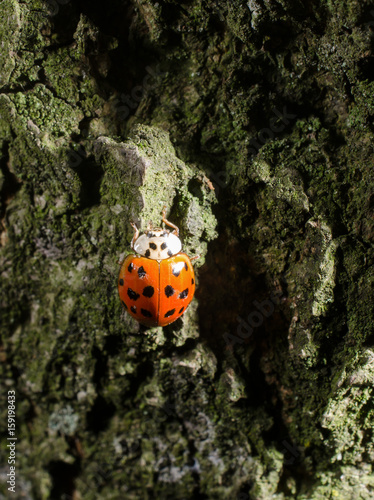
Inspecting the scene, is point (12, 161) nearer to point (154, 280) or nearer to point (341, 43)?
point (154, 280)

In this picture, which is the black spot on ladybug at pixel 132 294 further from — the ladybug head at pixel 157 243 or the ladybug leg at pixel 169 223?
the ladybug leg at pixel 169 223

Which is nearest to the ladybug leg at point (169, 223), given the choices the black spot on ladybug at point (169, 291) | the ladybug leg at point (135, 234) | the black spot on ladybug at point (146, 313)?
the ladybug leg at point (135, 234)

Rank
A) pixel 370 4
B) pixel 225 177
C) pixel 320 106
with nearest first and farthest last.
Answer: pixel 370 4 → pixel 320 106 → pixel 225 177

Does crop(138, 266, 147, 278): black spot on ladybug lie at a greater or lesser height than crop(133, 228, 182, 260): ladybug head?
lesser

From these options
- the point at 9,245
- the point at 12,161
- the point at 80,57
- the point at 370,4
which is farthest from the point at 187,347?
the point at 370,4

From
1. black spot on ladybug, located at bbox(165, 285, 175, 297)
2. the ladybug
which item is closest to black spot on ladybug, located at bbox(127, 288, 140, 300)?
the ladybug

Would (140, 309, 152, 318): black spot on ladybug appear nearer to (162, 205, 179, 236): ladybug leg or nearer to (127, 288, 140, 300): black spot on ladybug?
(127, 288, 140, 300): black spot on ladybug

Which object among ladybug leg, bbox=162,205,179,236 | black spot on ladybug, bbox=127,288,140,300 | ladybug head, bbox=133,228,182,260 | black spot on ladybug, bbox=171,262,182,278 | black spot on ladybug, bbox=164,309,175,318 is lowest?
black spot on ladybug, bbox=164,309,175,318

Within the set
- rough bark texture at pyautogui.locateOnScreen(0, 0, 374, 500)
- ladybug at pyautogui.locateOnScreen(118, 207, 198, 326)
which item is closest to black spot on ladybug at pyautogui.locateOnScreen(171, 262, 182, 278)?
ladybug at pyautogui.locateOnScreen(118, 207, 198, 326)
